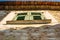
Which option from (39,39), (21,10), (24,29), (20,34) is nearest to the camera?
(39,39)

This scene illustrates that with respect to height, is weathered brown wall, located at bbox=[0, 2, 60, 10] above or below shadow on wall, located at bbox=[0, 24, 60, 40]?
above

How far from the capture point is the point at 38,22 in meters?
5.10

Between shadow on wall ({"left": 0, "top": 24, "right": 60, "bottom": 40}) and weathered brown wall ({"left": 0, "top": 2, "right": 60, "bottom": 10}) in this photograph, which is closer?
shadow on wall ({"left": 0, "top": 24, "right": 60, "bottom": 40})

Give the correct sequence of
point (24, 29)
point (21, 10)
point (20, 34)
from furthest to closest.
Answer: point (21, 10) → point (24, 29) → point (20, 34)

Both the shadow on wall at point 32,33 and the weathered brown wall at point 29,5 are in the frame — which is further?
the weathered brown wall at point 29,5

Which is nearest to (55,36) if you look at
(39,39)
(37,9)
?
(39,39)

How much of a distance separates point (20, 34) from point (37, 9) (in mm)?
3866

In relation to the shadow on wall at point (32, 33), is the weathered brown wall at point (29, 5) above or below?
above

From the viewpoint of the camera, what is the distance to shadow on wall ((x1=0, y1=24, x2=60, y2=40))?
3.75 metres

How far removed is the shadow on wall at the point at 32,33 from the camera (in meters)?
3.75

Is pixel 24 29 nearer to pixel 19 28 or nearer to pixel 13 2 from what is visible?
pixel 19 28

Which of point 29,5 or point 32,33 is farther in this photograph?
point 29,5

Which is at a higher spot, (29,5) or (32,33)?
(29,5)

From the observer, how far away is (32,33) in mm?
4008
